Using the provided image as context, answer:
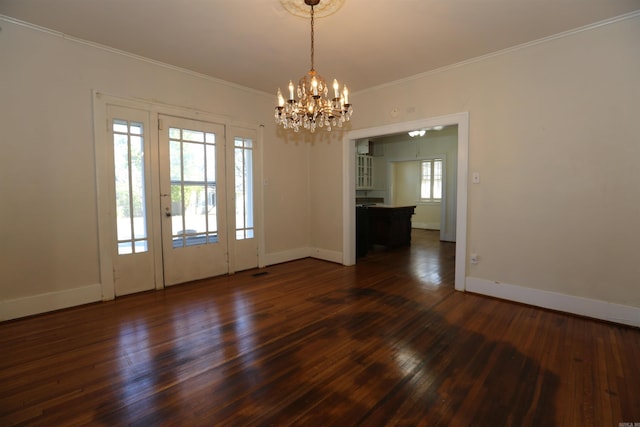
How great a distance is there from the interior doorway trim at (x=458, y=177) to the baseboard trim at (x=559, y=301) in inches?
10.2

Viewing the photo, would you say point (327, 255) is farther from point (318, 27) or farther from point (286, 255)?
point (318, 27)

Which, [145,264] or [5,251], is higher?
[5,251]

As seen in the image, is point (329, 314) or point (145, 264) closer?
point (329, 314)

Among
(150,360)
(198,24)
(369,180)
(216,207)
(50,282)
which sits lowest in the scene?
(150,360)

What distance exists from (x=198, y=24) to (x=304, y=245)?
3.84m

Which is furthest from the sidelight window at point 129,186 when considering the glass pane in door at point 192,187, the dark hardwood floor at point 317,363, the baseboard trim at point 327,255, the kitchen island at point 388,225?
the kitchen island at point 388,225

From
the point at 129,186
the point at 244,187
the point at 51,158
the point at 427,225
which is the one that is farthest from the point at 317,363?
the point at 427,225

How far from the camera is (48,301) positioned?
310 cm

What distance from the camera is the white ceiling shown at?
257cm

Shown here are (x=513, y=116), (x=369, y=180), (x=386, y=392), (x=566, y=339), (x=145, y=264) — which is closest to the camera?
(x=386, y=392)

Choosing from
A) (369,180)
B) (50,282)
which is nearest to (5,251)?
(50,282)

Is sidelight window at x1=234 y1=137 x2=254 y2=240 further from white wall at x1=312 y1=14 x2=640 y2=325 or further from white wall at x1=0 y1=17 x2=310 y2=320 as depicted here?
white wall at x1=312 y1=14 x2=640 y2=325

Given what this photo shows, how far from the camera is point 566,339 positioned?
2.52 metres

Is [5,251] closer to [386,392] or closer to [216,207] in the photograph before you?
[216,207]
